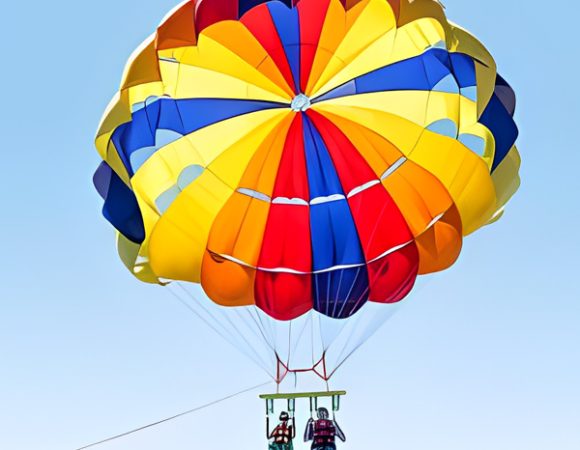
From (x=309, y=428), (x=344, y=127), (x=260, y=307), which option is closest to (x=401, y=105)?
(x=344, y=127)

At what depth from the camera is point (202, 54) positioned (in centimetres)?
1617

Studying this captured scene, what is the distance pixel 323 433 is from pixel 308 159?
12.6 feet

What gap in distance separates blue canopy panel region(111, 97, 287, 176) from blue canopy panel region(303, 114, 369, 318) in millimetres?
957

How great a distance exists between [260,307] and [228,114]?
2.70 metres

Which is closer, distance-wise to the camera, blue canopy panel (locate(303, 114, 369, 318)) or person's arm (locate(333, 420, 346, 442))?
person's arm (locate(333, 420, 346, 442))

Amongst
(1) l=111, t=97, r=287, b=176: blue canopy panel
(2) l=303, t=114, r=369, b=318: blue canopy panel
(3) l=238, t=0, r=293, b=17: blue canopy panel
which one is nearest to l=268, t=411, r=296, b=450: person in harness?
(2) l=303, t=114, r=369, b=318: blue canopy panel

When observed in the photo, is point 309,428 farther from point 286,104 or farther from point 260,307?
point 286,104

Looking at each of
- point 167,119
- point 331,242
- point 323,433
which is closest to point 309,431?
point 323,433

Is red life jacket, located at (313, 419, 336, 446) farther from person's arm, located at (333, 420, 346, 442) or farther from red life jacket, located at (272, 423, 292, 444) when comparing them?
red life jacket, located at (272, 423, 292, 444)

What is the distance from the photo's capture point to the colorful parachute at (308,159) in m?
16.1

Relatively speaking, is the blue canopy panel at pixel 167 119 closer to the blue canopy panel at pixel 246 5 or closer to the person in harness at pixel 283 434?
the blue canopy panel at pixel 246 5

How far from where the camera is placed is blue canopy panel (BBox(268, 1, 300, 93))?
16172 millimetres

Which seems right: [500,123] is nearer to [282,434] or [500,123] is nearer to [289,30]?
[289,30]

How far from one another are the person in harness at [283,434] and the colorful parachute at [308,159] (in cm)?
84
